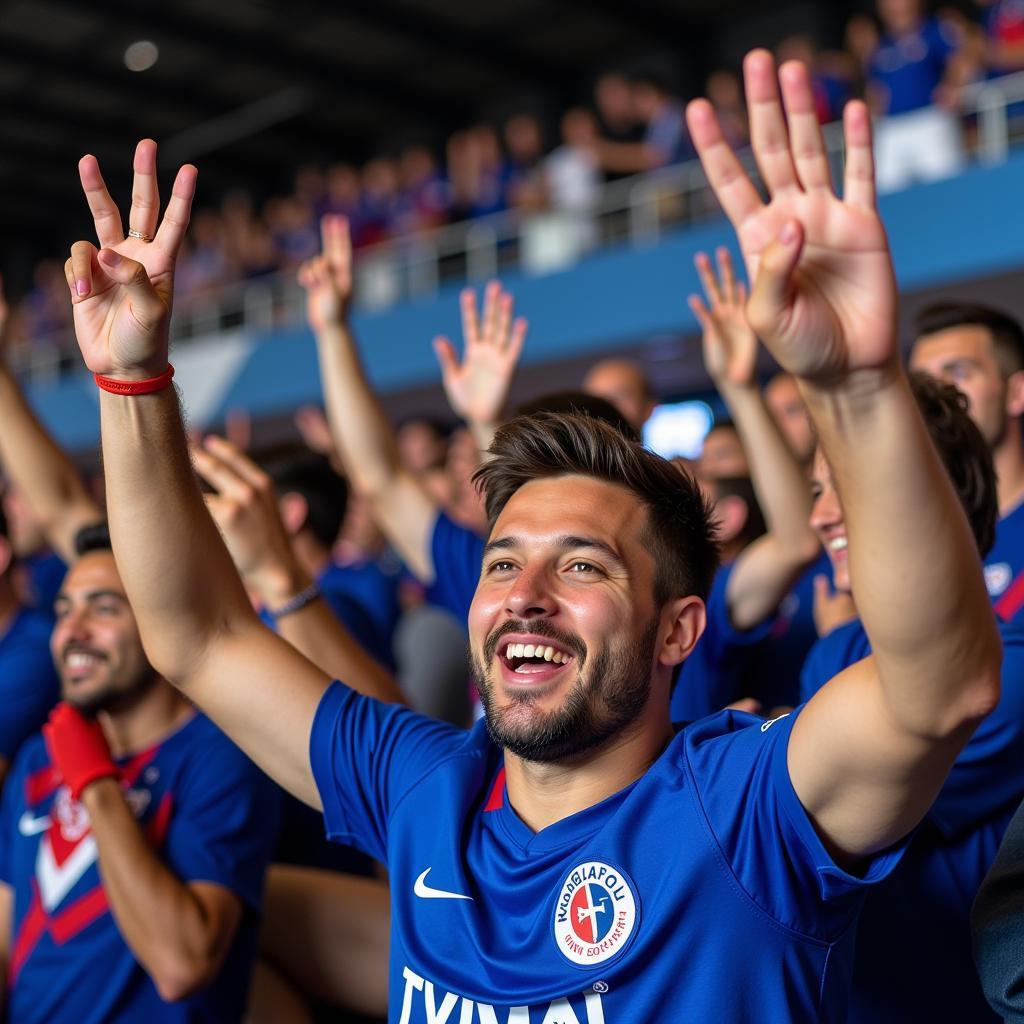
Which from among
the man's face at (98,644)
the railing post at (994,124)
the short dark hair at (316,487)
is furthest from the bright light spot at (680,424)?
the man's face at (98,644)

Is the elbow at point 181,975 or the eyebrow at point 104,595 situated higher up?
the eyebrow at point 104,595

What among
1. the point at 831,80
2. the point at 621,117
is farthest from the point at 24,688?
the point at 621,117

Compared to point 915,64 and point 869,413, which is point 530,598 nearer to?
point 869,413

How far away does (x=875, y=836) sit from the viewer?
1.21 metres

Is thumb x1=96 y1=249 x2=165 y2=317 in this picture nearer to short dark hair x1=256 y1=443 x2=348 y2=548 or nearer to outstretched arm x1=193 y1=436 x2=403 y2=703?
Result: outstretched arm x1=193 y1=436 x2=403 y2=703

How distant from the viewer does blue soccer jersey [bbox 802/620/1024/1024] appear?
1549mm

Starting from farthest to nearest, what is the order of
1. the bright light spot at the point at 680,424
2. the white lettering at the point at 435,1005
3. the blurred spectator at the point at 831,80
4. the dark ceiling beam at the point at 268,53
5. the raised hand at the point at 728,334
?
the dark ceiling beam at the point at 268,53
the bright light spot at the point at 680,424
the blurred spectator at the point at 831,80
the raised hand at the point at 728,334
the white lettering at the point at 435,1005

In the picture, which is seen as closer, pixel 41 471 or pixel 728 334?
pixel 728 334

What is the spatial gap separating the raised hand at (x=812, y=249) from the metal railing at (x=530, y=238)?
5360 millimetres

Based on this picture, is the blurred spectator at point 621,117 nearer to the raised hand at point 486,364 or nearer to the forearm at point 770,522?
the raised hand at point 486,364

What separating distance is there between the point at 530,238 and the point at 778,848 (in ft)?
24.4

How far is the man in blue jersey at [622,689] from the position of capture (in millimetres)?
1079

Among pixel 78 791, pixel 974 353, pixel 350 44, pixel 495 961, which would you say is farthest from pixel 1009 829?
pixel 350 44

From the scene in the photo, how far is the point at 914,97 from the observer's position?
274 inches
